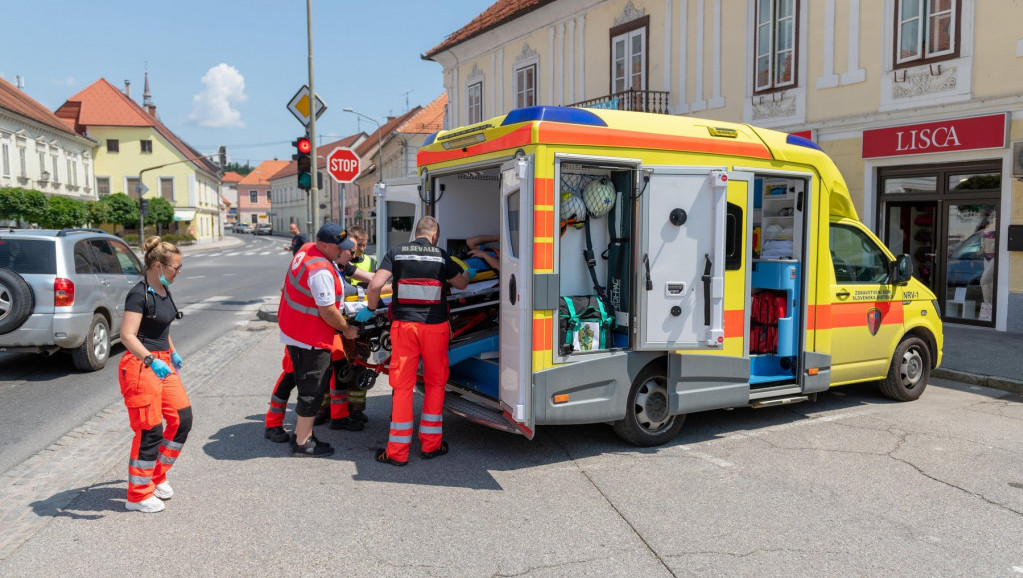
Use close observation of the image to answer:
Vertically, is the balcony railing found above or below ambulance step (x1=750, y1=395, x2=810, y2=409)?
above

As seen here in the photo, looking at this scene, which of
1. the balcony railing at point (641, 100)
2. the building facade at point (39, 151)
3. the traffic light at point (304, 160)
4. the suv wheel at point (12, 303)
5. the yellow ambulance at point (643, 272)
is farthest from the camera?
the building facade at point (39, 151)

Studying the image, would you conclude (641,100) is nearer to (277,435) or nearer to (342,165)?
(342,165)

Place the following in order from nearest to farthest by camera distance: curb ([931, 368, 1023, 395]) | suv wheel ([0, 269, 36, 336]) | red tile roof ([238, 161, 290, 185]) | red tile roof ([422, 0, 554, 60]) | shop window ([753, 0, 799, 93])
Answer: suv wheel ([0, 269, 36, 336])
curb ([931, 368, 1023, 395])
shop window ([753, 0, 799, 93])
red tile roof ([422, 0, 554, 60])
red tile roof ([238, 161, 290, 185])

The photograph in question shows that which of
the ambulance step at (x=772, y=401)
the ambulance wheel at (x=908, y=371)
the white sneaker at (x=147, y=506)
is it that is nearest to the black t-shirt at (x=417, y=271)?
the white sneaker at (x=147, y=506)

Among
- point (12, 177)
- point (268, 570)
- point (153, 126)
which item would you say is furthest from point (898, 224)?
point (153, 126)

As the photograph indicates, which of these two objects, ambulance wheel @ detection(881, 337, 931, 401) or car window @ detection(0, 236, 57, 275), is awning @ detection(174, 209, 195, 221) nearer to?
car window @ detection(0, 236, 57, 275)

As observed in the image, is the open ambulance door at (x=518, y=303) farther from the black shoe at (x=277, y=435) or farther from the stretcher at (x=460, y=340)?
the black shoe at (x=277, y=435)

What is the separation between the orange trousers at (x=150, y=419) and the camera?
432cm

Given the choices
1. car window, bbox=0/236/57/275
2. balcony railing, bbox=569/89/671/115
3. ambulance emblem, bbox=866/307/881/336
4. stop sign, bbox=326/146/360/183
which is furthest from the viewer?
balcony railing, bbox=569/89/671/115

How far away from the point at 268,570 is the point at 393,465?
175cm

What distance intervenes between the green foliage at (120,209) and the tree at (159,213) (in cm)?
290

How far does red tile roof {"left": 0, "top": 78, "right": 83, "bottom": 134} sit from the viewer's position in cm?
4156

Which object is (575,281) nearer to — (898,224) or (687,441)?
(687,441)

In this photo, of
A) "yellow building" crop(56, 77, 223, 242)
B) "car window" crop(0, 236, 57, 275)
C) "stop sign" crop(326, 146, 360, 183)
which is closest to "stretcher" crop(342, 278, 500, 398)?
"car window" crop(0, 236, 57, 275)
